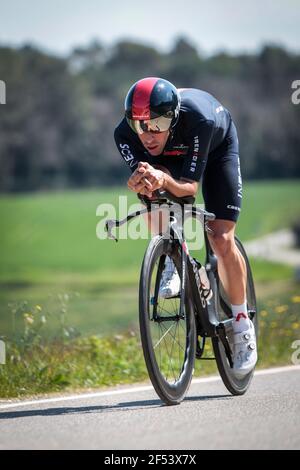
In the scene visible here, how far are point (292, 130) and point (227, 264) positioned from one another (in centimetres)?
9753

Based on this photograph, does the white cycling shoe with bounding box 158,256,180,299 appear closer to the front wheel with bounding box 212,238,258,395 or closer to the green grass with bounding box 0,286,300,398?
the front wheel with bounding box 212,238,258,395

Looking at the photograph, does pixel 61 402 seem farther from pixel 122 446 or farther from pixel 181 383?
pixel 122 446

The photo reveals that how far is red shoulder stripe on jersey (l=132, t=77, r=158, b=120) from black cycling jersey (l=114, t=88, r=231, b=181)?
320mm

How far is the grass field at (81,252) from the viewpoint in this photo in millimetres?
36219

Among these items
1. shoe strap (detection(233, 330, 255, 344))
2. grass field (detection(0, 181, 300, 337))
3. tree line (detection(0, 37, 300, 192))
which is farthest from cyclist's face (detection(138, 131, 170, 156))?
tree line (detection(0, 37, 300, 192))

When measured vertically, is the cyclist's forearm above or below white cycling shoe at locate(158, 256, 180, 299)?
above

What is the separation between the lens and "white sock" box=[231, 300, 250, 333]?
7.33 meters

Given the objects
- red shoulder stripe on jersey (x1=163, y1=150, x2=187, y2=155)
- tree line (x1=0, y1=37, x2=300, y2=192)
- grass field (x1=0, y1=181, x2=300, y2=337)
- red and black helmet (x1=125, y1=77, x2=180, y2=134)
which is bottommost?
grass field (x1=0, y1=181, x2=300, y2=337)

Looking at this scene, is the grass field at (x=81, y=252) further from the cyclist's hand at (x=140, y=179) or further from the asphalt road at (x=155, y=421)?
the cyclist's hand at (x=140, y=179)

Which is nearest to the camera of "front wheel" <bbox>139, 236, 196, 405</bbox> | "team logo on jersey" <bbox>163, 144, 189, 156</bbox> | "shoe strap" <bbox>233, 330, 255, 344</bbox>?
"front wheel" <bbox>139, 236, 196, 405</bbox>

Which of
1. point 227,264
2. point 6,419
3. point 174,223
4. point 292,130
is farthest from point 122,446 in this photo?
point 292,130

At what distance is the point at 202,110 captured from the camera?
22.2 feet

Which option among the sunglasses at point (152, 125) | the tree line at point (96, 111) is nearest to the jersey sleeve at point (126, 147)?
the sunglasses at point (152, 125)
